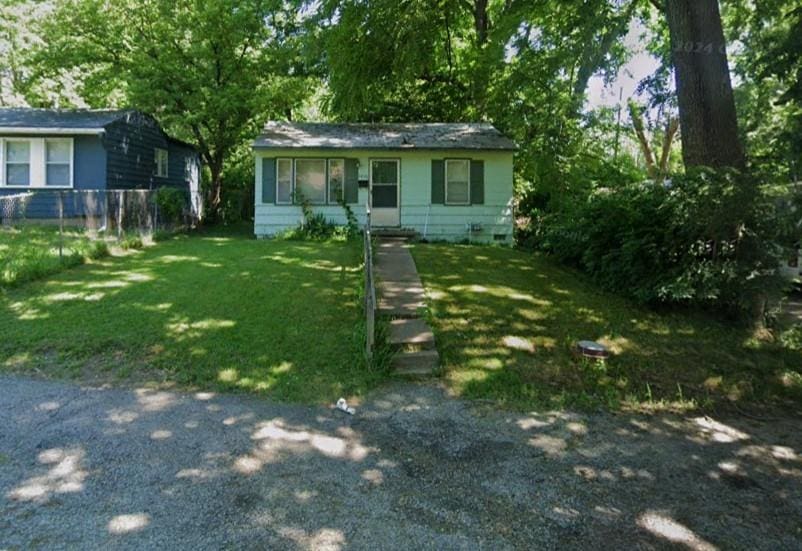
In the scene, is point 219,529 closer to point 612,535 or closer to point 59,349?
point 612,535

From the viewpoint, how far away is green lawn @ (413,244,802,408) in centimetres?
578

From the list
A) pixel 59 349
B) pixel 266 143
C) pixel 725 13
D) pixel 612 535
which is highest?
pixel 725 13

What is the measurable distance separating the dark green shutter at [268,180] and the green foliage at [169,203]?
278 cm

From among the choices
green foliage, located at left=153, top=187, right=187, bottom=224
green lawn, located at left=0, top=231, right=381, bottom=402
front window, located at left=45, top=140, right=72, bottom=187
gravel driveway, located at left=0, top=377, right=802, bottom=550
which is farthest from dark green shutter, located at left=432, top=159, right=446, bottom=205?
gravel driveway, located at left=0, top=377, right=802, bottom=550

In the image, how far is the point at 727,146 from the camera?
7.60 meters

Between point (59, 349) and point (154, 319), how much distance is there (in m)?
1.12

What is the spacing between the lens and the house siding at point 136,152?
16.9m

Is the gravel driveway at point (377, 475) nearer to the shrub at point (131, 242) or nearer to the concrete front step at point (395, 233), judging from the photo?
the shrub at point (131, 242)

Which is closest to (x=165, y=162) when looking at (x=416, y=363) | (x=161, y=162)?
(x=161, y=162)

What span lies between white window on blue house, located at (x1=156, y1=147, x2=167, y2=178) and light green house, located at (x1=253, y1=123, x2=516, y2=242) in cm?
631

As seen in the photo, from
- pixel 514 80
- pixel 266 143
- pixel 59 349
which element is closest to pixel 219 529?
pixel 59 349

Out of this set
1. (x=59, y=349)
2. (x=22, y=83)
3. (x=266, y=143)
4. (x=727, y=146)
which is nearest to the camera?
(x=59, y=349)

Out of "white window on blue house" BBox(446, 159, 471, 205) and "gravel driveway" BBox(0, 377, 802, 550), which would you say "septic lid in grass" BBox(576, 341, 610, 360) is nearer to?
"gravel driveway" BBox(0, 377, 802, 550)

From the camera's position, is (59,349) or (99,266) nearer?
(59,349)
